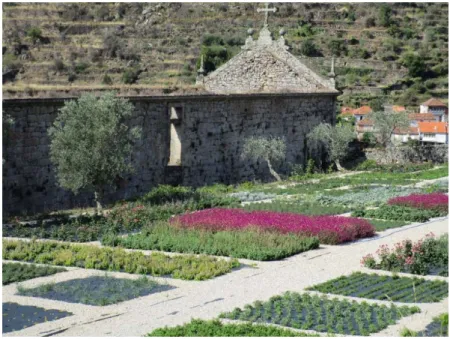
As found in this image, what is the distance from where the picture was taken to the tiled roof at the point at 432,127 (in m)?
59.9

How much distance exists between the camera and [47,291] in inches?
615

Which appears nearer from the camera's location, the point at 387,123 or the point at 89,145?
the point at 89,145

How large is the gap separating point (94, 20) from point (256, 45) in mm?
40303

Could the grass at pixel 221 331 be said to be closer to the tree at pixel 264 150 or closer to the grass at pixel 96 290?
the grass at pixel 96 290

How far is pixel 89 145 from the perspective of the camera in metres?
23.3

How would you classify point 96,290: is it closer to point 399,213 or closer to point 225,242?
point 225,242

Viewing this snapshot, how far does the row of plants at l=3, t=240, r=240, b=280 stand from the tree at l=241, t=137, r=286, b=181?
576 inches

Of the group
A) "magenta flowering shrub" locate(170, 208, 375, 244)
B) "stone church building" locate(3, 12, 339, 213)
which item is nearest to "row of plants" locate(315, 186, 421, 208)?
"magenta flowering shrub" locate(170, 208, 375, 244)

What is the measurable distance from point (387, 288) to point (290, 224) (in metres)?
5.48

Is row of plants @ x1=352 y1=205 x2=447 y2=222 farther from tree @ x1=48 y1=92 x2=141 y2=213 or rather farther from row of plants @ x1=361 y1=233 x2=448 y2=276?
tree @ x1=48 y1=92 x2=141 y2=213

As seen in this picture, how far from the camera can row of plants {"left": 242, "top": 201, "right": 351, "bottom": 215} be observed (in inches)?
965

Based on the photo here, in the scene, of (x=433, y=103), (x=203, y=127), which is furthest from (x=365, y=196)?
(x=433, y=103)

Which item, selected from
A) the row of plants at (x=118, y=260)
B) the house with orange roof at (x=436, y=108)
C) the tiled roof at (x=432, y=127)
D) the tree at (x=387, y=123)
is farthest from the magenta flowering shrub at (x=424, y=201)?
the house with orange roof at (x=436, y=108)

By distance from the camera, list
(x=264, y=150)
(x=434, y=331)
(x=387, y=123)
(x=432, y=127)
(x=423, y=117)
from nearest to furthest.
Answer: (x=434, y=331) < (x=264, y=150) < (x=387, y=123) < (x=432, y=127) < (x=423, y=117)
